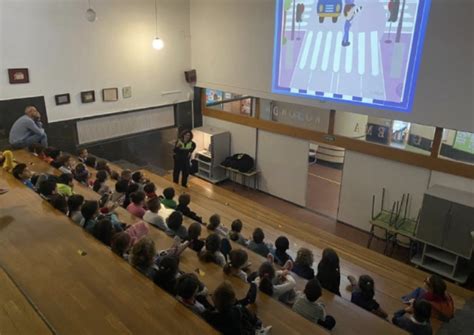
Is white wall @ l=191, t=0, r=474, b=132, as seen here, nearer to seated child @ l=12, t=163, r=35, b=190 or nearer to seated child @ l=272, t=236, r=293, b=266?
seated child @ l=272, t=236, r=293, b=266

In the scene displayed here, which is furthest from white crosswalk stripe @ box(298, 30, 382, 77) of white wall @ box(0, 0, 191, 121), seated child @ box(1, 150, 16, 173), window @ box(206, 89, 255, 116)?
seated child @ box(1, 150, 16, 173)

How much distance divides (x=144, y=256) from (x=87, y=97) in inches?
187

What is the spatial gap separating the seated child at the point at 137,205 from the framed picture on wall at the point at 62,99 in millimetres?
3155

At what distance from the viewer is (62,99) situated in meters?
6.71

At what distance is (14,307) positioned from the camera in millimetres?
2916

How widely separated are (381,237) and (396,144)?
5.52 ft

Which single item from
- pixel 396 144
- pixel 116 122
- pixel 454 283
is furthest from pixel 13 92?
pixel 454 283

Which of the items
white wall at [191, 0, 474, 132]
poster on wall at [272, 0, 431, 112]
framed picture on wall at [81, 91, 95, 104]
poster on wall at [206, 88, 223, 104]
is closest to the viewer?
white wall at [191, 0, 474, 132]

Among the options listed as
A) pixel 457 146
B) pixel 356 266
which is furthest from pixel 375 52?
pixel 356 266

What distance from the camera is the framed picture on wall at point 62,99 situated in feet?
21.8

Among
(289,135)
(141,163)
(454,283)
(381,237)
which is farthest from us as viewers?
(141,163)

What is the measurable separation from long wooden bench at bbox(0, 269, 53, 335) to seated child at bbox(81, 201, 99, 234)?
39.2 inches

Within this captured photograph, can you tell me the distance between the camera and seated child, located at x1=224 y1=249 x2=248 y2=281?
3334mm

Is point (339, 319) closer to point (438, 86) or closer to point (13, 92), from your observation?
point (438, 86)
